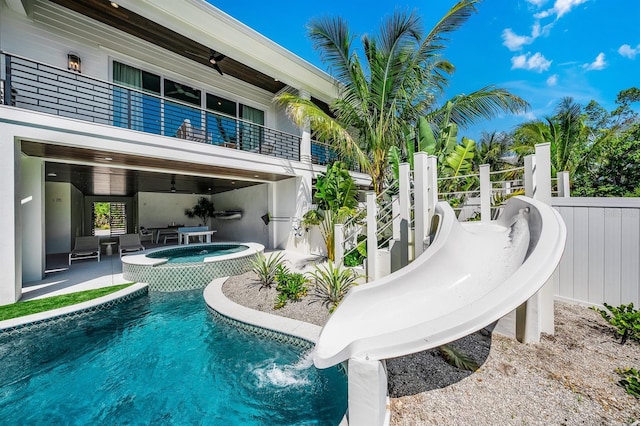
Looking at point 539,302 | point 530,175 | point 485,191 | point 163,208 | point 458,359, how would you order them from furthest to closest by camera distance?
point 163,208
point 485,191
point 530,175
point 539,302
point 458,359

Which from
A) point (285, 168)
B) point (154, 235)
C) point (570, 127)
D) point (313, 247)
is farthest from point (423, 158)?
point (154, 235)

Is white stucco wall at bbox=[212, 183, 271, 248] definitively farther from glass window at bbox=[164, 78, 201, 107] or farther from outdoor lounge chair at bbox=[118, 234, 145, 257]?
outdoor lounge chair at bbox=[118, 234, 145, 257]

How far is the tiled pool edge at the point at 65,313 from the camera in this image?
4.76 meters

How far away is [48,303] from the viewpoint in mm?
5645

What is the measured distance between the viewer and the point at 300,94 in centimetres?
1088

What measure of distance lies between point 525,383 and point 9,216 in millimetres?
9506

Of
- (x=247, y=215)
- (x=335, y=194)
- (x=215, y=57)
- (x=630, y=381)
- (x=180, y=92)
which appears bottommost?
(x=630, y=381)

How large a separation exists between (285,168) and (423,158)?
263 inches

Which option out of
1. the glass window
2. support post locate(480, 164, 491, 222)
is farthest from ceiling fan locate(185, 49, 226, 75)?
support post locate(480, 164, 491, 222)

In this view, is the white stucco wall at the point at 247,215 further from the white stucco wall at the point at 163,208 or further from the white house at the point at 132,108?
the white stucco wall at the point at 163,208

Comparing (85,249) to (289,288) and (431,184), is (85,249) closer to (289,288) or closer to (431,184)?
(289,288)

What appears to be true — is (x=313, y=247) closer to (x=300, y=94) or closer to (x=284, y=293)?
(x=284, y=293)

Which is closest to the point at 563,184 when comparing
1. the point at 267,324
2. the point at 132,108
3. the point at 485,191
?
the point at 485,191

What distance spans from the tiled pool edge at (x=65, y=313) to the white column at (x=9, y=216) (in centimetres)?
127
